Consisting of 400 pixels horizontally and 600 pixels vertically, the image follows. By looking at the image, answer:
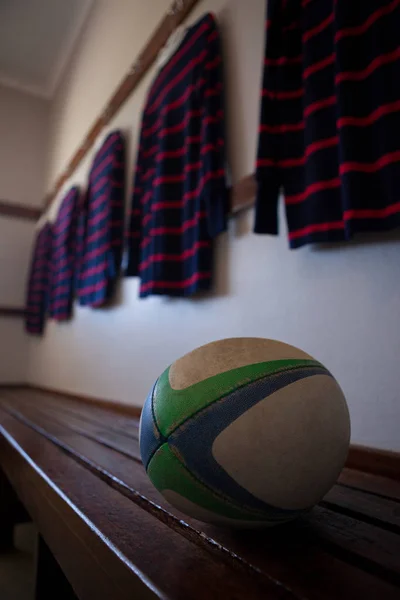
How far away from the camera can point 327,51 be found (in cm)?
128

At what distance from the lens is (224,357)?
27.2 inches

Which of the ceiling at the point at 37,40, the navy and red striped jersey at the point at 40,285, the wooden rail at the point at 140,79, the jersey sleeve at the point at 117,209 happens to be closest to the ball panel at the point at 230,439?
the wooden rail at the point at 140,79

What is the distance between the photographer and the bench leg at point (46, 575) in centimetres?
112

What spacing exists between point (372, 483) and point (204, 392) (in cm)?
60

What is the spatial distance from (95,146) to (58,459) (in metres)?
2.87

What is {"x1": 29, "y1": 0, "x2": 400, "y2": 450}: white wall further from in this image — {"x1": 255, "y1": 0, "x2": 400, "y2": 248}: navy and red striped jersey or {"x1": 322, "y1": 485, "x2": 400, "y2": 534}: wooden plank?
{"x1": 322, "y1": 485, "x2": 400, "y2": 534}: wooden plank

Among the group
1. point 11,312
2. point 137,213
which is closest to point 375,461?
point 137,213

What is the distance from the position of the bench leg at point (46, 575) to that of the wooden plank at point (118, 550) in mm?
105

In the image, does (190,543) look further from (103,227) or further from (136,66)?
(136,66)

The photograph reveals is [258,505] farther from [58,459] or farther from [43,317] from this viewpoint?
[43,317]

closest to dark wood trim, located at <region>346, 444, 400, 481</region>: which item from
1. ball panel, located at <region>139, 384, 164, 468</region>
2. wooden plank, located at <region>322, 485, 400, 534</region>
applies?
wooden plank, located at <region>322, 485, 400, 534</region>

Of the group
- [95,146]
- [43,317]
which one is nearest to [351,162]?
[95,146]

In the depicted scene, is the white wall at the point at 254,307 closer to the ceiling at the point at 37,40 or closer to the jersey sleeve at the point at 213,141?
the jersey sleeve at the point at 213,141

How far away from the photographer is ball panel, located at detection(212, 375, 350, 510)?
23.9 inches
